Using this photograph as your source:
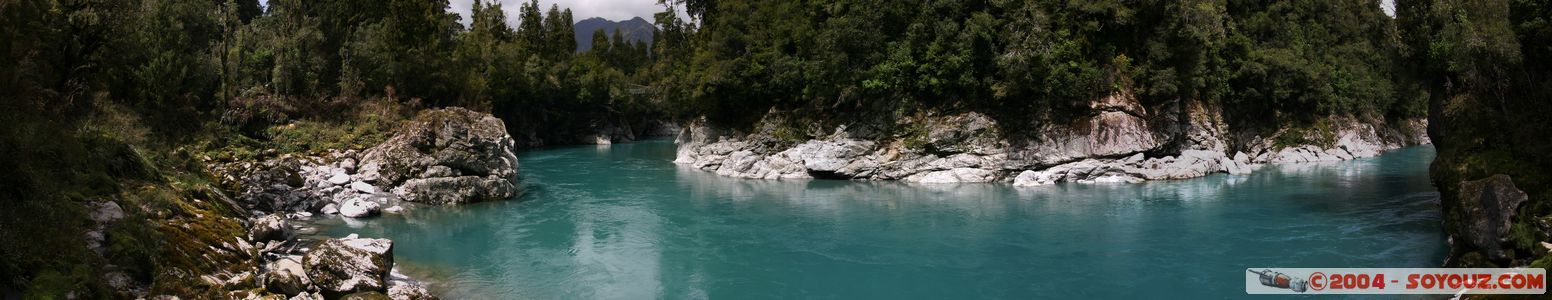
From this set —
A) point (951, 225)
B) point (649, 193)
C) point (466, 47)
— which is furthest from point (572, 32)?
point (951, 225)

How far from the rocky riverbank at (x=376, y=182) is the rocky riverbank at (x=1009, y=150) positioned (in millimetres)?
14874

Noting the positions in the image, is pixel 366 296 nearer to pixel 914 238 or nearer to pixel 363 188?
pixel 914 238

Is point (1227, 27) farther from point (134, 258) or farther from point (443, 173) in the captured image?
point (134, 258)

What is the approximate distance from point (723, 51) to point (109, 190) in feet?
111

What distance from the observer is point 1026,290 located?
15703 mm

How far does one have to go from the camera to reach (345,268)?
13.7 metres

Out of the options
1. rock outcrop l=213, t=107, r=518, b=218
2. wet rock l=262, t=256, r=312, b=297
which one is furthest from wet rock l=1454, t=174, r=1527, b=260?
rock outcrop l=213, t=107, r=518, b=218

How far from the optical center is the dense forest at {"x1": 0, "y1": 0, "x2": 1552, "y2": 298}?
535 inches

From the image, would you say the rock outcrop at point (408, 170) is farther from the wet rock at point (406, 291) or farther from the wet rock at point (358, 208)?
the wet rock at point (406, 291)

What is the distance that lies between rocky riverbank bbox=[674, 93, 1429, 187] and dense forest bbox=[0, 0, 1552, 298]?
1009 mm

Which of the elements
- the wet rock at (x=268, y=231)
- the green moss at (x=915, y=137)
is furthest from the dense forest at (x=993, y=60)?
the wet rock at (x=268, y=231)

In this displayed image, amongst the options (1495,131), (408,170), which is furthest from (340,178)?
(1495,131)

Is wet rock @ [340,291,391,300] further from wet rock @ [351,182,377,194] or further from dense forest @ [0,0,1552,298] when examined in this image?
wet rock @ [351,182,377,194]

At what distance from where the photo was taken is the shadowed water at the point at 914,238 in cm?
1644
